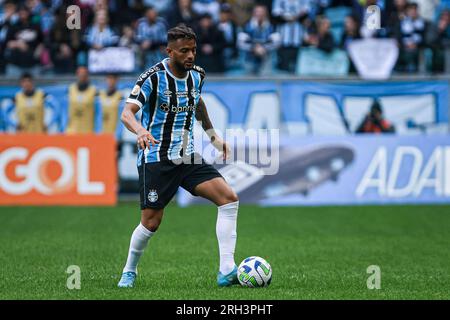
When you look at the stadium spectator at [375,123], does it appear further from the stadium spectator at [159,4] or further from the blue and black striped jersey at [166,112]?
the blue and black striped jersey at [166,112]

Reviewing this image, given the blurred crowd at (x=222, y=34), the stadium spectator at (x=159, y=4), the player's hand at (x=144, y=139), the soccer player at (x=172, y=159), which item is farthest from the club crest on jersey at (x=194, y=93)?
the stadium spectator at (x=159, y=4)

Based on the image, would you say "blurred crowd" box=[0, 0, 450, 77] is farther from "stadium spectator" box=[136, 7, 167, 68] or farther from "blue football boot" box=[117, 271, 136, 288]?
"blue football boot" box=[117, 271, 136, 288]

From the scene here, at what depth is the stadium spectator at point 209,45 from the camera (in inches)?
788

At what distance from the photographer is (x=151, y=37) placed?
791 inches

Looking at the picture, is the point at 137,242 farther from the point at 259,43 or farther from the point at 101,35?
the point at 259,43

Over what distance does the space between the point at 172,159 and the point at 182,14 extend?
12.0m

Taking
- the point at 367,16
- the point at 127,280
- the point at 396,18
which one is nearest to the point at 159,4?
the point at 367,16

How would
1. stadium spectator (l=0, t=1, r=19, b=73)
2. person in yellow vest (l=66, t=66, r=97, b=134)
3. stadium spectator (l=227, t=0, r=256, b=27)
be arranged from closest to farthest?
1. person in yellow vest (l=66, t=66, r=97, b=134)
2. stadium spectator (l=0, t=1, r=19, b=73)
3. stadium spectator (l=227, t=0, r=256, b=27)

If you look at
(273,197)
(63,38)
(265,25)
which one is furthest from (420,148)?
(63,38)

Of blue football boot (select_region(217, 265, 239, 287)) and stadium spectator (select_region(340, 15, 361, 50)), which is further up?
stadium spectator (select_region(340, 15, 361, 50))

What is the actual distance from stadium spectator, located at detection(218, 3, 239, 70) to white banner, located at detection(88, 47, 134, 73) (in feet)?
6.50

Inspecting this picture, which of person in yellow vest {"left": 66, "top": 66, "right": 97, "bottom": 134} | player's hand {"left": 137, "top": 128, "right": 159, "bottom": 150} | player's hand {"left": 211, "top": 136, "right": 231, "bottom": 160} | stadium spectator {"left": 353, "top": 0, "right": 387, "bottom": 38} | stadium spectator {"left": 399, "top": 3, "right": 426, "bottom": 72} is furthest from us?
stadium spectator {"left": 399, "top": 3, "right": 426, "bottom": 72}

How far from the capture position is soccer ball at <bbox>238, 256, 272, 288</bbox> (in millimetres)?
8742

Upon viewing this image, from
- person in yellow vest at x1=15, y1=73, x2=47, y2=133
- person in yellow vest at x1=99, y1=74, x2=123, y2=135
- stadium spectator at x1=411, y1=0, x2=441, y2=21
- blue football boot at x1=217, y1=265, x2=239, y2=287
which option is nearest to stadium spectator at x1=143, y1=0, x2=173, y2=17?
person in yellow vest at x1=99, y1=74, x2=123, y2=135
